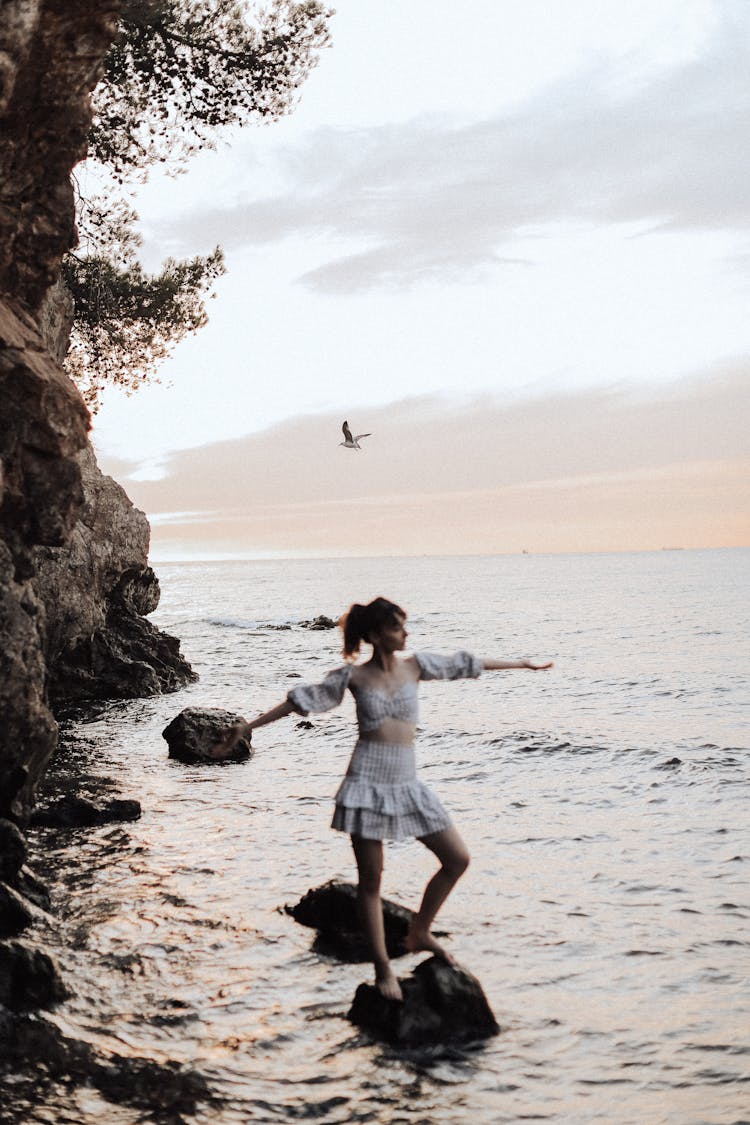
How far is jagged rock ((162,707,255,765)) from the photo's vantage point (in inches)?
669

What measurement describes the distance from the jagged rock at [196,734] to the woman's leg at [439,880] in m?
10.3

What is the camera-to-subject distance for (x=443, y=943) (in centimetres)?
878

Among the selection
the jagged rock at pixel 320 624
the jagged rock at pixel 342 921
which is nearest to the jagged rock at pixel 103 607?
the jagged rock at pixel 342 921

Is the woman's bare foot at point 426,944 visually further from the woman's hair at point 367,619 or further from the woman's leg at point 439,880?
the woman's hair at point 367,619

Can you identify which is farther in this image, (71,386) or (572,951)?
(71,386)

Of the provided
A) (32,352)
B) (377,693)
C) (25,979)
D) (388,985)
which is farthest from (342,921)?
(32,352)

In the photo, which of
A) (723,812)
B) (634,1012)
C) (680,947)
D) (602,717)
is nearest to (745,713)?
(602,717)

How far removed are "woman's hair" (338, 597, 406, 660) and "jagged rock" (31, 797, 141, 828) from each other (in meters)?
7.31

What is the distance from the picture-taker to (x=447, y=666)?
257 inches

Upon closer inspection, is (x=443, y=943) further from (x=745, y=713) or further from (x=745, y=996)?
(x=745, y=713)

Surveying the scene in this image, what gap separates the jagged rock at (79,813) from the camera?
1229 cm

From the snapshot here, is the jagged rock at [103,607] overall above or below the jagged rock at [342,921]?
above

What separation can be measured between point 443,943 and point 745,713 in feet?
58.6

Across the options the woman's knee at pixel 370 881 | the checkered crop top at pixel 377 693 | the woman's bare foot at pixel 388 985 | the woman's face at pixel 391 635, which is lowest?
the woman's bare foot at pixel 388 985
